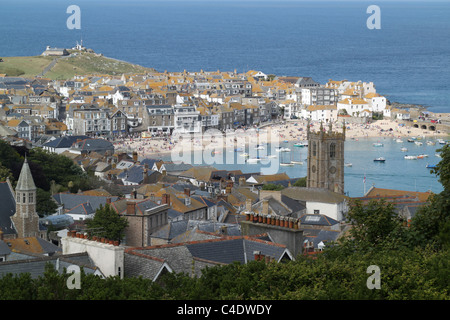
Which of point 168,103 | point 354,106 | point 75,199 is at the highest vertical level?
point 168,103

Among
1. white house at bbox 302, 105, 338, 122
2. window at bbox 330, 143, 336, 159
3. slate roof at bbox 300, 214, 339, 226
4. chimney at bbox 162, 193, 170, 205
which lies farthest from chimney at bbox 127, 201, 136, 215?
white house at bbox 302, 105, 338, 122

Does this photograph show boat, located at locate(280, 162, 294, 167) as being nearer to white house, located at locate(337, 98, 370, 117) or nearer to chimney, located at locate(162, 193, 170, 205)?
white house, located at locate(337, 98, 370, 117)

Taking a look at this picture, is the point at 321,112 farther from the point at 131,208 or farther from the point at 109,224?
the point at 109,224

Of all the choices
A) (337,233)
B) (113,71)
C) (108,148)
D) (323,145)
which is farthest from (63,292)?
(113,71)

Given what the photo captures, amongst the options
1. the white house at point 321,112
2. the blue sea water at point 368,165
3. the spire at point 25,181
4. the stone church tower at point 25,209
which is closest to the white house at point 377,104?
the white house at point 321,112

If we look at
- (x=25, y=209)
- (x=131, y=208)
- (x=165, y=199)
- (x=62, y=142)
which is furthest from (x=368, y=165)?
(x=25, y=209)

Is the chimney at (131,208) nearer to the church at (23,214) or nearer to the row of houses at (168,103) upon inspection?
the church at (23,214)

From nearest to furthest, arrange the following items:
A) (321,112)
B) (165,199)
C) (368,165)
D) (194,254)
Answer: (194,254) → (165,199) → (368,165) → (321,112)
